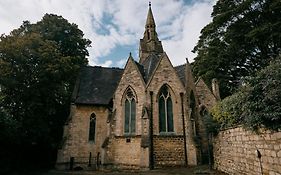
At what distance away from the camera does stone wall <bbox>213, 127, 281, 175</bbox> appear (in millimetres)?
7371

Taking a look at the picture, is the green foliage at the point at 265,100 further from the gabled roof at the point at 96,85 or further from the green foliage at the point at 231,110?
the gabled roof at the point at 96,85

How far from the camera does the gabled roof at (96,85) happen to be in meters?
22.5

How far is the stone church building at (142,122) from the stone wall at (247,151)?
3591 mm

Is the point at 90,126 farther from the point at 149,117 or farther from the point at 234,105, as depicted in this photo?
the point at 234,105

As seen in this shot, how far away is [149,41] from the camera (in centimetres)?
3388

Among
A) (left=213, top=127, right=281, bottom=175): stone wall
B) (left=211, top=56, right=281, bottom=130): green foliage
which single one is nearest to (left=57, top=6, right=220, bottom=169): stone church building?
(left=213, top=127, right=281, bottom=175): stone wall

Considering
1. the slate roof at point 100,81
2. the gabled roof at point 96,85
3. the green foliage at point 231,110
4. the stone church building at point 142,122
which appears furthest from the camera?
the gabled roof at point 96,85

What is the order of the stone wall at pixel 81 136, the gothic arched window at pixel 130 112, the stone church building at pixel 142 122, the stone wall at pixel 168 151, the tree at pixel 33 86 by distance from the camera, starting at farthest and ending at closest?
the stone wall at pixel 81 136, the tree at pixel 33 86, the gothic arched window at pixel 130 112, the stone church building at pixel 142 122, the stone wall at pixel 168 151

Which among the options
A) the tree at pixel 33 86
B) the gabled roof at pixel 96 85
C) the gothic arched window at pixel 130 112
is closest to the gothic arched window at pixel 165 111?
the gothic arched window at pixel 130 112

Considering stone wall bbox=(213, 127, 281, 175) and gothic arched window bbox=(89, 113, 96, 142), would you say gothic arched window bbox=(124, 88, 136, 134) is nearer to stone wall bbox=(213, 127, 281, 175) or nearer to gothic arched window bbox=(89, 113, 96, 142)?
gothic arched window bbox=(89, 113, 96, 142)

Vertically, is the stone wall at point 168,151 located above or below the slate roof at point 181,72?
below

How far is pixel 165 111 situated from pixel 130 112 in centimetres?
298

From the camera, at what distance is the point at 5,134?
15.2 meters

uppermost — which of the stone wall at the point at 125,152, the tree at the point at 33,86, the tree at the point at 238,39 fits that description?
the tree at the point at 238,39
